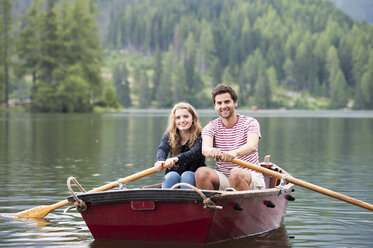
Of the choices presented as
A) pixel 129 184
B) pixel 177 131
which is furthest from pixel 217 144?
pixel 129 184

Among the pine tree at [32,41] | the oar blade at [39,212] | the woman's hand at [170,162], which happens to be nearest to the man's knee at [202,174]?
the woman's hand at [170,162]

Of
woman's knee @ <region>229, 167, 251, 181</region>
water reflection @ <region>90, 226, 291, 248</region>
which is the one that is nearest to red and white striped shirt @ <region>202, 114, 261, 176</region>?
woman's knee @ <region>229, 167, 251, 181</region>

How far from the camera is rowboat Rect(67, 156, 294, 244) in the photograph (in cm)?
890

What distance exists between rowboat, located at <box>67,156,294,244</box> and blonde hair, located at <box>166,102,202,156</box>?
1264mm

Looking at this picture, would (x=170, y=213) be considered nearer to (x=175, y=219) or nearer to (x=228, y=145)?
(x=175, y=219)

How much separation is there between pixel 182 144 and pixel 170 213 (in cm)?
187

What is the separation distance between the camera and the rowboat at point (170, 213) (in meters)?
8.90

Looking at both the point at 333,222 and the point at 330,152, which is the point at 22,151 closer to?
the point at 330,152

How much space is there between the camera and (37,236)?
1061cm

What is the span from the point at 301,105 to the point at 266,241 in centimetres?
19165

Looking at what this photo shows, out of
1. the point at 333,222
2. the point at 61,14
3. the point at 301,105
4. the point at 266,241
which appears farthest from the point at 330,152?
the point at 301,105

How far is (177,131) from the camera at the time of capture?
10688 millimetres

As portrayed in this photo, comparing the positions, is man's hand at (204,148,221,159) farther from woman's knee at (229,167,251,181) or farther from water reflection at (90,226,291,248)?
water reflection at (90,226,291,248)

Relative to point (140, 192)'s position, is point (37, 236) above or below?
below
